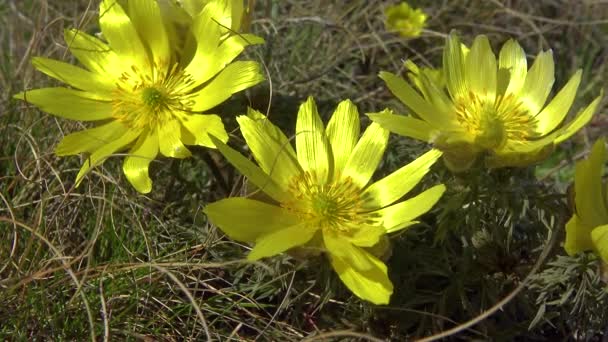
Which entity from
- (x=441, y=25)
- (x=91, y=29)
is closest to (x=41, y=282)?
(x=91, y=29)

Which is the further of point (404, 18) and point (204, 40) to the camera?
point (404, 18)

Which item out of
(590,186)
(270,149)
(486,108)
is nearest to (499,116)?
(486,108)

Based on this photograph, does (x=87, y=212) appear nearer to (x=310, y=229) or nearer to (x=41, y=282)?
(x=41, y=282)

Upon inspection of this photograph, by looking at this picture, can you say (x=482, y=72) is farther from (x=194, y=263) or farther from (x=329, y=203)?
(x=194, y=263)

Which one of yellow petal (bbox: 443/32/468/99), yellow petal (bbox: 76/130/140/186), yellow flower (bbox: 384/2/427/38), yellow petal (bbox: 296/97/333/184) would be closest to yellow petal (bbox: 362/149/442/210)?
yellow petal (bbox: 296/97/333/184)

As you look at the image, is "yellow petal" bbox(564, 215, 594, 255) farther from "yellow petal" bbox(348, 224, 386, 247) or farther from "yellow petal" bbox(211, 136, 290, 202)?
"yellow petal" bbox(211, 136, 290, 202)

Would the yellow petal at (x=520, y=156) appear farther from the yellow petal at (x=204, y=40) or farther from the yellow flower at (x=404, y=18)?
the yellow flower at (x=404, y=18)
